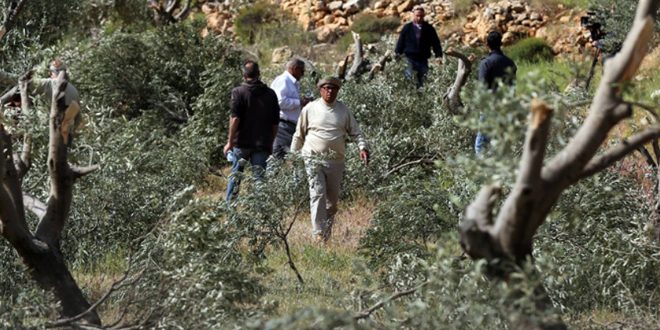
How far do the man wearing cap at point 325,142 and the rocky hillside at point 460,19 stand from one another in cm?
1186

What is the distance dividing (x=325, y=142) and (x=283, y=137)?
5.69 ft

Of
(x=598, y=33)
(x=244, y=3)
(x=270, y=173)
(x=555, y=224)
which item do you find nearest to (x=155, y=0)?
(x=244, y=3)

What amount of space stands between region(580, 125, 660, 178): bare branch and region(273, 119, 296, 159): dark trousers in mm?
7000

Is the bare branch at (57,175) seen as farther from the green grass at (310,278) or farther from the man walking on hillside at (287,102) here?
the man walking on hillside at (287,102)

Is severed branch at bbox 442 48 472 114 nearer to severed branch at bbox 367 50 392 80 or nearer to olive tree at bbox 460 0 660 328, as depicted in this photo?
severed branch at bbox 367 50 392 80

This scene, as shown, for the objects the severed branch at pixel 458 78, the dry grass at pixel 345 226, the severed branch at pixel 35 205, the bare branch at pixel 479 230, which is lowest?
the dry grass at pixel 345 226

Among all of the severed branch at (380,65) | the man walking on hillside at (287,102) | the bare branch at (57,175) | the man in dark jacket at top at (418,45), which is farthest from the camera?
the severed branch at (380,65)

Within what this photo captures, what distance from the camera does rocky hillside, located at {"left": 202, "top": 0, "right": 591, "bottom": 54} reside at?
985 inches

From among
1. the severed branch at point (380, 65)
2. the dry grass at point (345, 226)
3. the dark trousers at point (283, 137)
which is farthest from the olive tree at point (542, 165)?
the severed branch at point (380, 65)

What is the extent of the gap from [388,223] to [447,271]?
3.40m

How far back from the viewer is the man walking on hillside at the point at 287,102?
41.1 ft

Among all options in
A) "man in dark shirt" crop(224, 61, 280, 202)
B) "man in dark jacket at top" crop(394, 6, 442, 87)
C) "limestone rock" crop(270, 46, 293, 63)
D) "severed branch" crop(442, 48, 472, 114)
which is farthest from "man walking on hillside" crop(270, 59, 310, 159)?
"limestone rock" crop(270, 46, 293, 63)

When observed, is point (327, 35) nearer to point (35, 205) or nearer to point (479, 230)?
point (35, 205)

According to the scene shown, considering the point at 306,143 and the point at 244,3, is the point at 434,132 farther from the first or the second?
the point at 244,3
